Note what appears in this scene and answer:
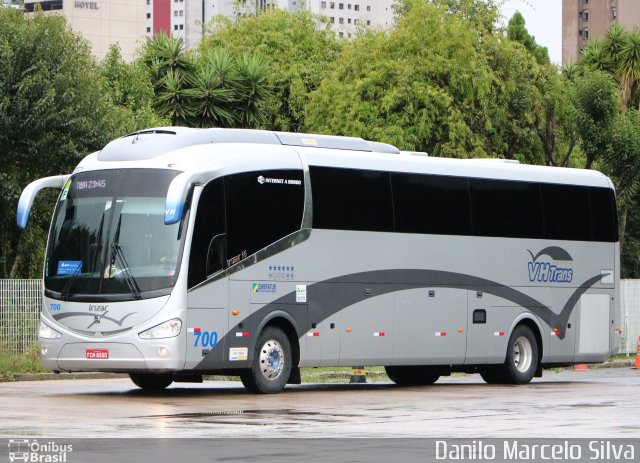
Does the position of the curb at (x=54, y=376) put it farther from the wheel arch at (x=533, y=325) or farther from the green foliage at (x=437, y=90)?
the green foliage at (x=437, y=90)

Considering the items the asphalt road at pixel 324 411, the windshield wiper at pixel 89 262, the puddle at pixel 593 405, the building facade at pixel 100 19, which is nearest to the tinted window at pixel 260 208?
the windshield wiper at pixel 89 262

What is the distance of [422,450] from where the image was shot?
1311 cm

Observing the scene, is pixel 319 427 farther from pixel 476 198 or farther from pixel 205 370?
pixel 476 198

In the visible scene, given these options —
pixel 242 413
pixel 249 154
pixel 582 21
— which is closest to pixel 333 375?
pixel 249 154

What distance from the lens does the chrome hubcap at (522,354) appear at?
88.1 ft

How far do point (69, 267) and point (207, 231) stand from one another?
84.1 inches

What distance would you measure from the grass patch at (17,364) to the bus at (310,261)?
4.96 m

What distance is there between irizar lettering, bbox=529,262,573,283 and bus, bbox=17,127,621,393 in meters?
0.10

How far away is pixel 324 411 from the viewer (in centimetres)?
1833

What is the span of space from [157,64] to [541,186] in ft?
74.0

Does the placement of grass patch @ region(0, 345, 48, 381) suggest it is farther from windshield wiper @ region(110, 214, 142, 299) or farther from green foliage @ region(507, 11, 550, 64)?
green foliage @ region(507, 11, 550, 64)

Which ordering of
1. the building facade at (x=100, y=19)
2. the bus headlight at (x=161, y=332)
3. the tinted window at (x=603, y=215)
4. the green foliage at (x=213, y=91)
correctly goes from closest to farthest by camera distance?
the bus headlight at (x=161, y=332) → the tinted window at (x=603, y=215) → the green foliage at (x=213, y=91) → the building facade at (x=100, y=19)

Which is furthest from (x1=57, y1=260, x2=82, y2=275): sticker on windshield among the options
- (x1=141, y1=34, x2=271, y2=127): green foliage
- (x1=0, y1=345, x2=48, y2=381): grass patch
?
(x1=141, y1=34, x2=271, y2=127): green foliage

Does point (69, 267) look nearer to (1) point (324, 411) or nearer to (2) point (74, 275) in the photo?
(2) point (74, 275)
